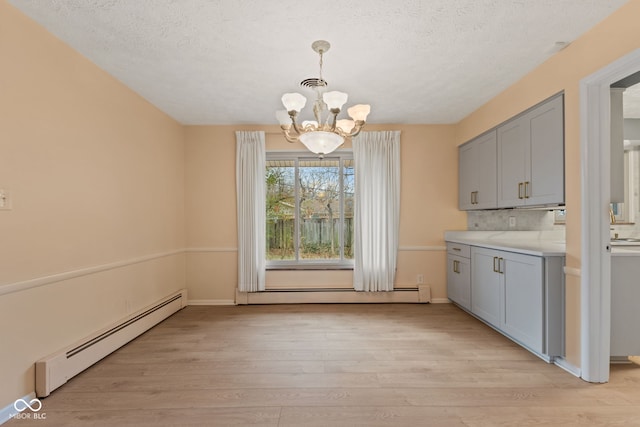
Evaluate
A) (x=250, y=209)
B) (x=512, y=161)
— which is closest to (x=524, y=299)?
(x=512, y=161)

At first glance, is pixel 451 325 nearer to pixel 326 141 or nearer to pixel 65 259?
pixel 326 141

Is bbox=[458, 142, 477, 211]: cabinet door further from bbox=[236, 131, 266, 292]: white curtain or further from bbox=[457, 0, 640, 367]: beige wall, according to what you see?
bbox=[236, 131, 266, 292]: white curtain

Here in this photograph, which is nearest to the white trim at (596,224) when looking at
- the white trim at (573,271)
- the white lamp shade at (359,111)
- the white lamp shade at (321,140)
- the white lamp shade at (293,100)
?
the white trim at (573,271)

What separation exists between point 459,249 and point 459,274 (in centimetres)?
31

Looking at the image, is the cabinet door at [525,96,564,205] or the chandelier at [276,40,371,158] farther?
the cabinet door at [525,96,564,205]

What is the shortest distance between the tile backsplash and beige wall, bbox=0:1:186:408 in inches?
162

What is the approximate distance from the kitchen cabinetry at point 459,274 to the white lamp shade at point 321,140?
2.30m

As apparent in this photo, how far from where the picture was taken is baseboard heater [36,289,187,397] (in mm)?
2029

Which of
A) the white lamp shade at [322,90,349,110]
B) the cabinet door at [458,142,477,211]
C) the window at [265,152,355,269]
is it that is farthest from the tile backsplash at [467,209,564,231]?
the white lamp shade at [322,90,349,110]

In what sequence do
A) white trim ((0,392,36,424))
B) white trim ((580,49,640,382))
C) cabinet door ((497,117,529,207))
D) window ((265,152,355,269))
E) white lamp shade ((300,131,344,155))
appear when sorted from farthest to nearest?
window ((265,152,355,269)), cabinet door ((497,117,529,207)), white lamp shade ((300,131,344,155)), white trim ((580,49,640,382)), white trim ((0,392,36,424))

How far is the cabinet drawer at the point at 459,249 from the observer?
3670mm

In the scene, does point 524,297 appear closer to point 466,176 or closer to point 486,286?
point 486,286

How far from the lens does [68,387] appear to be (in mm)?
2160

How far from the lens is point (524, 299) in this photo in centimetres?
268
